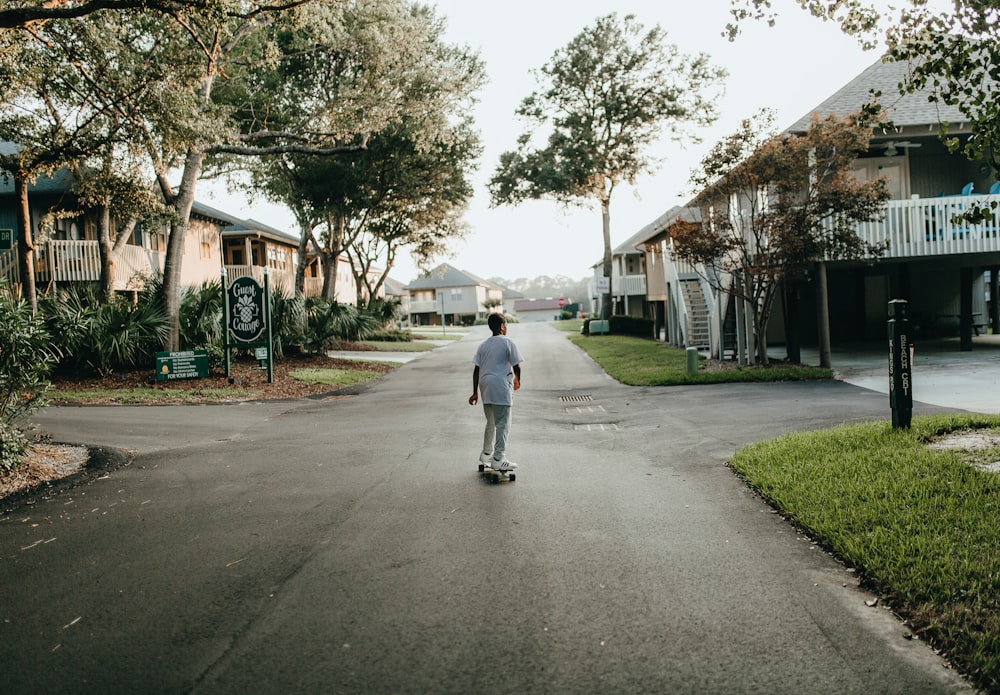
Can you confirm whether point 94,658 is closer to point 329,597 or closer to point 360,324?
point 329,597

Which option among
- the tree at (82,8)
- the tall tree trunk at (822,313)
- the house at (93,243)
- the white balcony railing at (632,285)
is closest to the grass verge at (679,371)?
the tall tree trunk at (822,313)

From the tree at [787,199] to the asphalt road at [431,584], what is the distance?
8397 mm

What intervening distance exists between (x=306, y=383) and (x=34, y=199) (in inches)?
653

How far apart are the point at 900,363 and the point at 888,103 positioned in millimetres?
13191

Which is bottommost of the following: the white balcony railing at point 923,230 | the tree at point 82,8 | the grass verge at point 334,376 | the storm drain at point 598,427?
the storm drain at point 598,427

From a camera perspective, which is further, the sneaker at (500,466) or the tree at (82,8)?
the sneaker at (500,466)

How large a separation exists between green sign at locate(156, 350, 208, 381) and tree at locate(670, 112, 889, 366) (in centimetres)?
1153

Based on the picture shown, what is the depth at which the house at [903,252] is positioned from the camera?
58.7 ft

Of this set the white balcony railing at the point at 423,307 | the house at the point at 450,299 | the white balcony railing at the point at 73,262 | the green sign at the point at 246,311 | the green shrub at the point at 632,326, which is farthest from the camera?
the house at the point at 450,299

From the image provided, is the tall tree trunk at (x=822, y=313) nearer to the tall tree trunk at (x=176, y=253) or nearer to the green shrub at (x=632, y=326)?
the tall tree trunk at (x=176, y=253)

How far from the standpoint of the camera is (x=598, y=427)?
11.5 m

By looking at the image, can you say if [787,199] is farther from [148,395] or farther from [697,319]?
[148,395]

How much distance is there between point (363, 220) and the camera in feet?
121

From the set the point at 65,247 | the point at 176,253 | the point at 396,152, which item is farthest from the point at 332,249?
the point at 176,253
